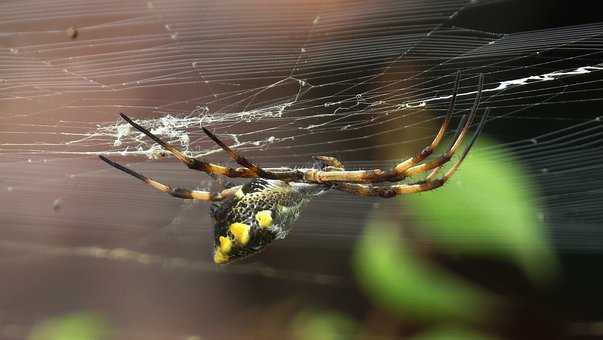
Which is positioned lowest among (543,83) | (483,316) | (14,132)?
(483,316)

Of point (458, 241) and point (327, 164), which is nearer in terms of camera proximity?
point (327, 164)

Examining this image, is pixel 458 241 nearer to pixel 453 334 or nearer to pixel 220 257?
pixel 453 334

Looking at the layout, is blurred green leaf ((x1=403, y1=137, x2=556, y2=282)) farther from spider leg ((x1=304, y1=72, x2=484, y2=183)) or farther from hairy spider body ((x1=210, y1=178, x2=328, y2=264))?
hairy spider body ((x1=210, y1=178, x2=328, y2=264))

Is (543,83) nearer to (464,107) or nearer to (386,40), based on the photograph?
(464,107)

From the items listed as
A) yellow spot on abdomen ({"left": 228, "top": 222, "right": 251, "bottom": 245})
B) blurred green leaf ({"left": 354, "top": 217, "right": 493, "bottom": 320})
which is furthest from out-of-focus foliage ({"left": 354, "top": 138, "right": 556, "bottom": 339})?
yellow spot on abdomen ({"left": 228, "top": 222, "right": 251, "bottom": 245})

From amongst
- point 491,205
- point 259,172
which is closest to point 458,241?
point 491,205

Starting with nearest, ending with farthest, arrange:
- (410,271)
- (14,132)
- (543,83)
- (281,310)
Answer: (14,132), (543,83), (410,271), (281,310)

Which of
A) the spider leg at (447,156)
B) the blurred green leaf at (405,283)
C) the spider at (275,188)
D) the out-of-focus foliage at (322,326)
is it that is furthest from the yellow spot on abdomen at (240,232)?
the out-of-focus foliage at (322,326)

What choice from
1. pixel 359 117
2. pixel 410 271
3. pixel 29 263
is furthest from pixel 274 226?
pixel 29 263
